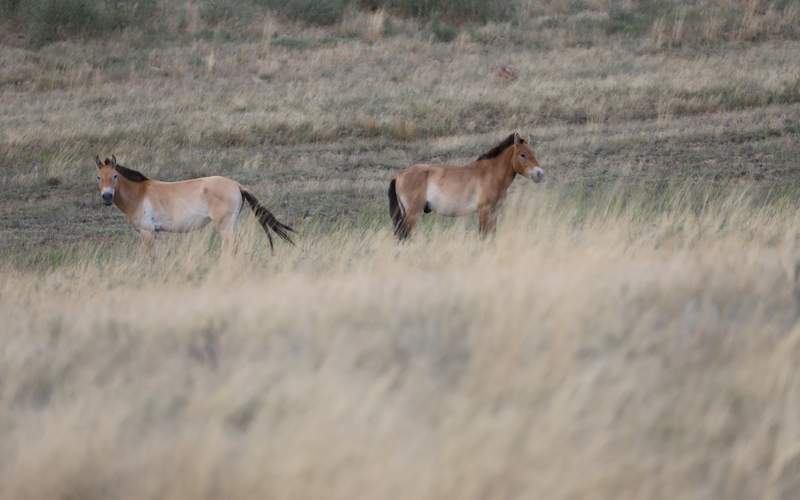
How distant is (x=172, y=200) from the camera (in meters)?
12.7

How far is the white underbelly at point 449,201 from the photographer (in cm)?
1227

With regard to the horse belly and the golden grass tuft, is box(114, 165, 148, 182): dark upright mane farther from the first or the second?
the golden grass tuft

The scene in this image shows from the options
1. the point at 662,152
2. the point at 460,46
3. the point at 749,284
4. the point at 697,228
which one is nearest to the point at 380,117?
the point at 662,152

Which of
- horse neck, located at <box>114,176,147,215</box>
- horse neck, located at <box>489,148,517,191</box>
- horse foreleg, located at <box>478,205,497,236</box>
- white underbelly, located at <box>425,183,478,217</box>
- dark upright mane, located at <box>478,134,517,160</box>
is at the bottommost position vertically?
horse neck, located at <box>114,176,147,215</box>

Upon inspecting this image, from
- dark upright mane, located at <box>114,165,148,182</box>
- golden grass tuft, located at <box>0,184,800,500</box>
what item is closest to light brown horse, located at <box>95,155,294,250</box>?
dark upright mane, located at <box>114,165,148,182</box>

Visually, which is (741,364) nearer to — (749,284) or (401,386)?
(749,284)

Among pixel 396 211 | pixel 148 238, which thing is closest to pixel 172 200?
pixel 148 238

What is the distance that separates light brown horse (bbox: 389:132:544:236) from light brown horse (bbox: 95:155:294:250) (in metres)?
1.45

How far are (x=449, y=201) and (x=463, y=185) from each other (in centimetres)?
23

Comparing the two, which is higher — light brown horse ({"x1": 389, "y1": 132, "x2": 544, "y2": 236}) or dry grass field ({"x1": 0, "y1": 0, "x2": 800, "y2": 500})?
dry grass field ({"x1": 0, "y1": 0, "x2": 800, "y2": 500})

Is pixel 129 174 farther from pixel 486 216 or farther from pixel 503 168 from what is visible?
pixel 503 168

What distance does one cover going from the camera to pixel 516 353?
5.23 meters

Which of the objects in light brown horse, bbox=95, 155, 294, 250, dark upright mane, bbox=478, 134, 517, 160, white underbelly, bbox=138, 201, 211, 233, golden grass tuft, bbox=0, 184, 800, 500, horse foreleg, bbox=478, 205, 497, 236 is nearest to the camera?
golden grass tuft, bbox=0, 184, 800, 500

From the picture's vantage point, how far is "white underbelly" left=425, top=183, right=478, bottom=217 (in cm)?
1227
